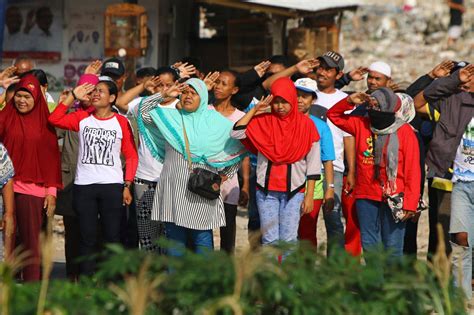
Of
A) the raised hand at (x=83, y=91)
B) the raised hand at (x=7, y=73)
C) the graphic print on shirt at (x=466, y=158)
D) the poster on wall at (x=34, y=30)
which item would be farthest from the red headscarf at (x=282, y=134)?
the poster on wall at (x=34, y=30)

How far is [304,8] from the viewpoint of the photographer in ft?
60.8

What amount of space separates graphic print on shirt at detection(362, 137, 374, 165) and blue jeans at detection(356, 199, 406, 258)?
30 centimetres

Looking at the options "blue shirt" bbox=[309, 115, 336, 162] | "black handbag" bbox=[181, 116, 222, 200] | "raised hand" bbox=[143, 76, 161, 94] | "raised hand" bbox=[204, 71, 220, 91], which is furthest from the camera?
"raised hand" bbox=[143, 76, 161, 94]

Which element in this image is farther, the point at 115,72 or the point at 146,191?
the point at 115,72

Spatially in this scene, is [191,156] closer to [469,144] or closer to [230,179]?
[230,179]

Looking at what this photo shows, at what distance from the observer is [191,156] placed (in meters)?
9.53

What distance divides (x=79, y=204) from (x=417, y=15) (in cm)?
2581

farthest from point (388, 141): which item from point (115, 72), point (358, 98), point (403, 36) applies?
point (403, 36)

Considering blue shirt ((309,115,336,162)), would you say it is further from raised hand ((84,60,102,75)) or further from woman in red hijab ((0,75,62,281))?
woman in red hijab ((0,75,62,281))

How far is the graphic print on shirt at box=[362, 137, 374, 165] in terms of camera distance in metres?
9.60

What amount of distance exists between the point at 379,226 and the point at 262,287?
3.80 metres

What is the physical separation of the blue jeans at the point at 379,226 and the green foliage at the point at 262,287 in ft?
10.2

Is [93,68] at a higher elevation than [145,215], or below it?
higher

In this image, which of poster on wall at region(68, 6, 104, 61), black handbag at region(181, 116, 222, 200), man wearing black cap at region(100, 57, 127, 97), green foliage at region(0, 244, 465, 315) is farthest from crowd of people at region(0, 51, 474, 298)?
poster on wall at region(68, 6, 104, 61)
